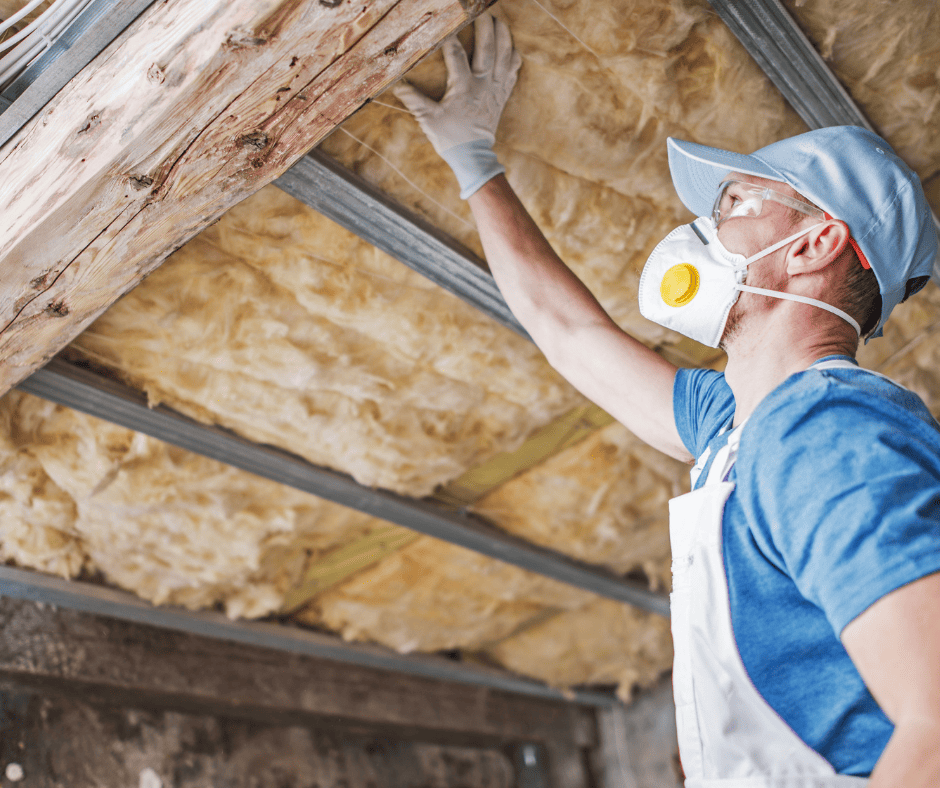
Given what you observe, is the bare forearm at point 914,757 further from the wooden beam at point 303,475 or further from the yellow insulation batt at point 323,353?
the wooden beam at point 303,475

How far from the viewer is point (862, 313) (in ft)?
3.79

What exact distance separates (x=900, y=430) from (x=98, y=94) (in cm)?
121

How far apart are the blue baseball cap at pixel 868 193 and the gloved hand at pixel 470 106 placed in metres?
0.53

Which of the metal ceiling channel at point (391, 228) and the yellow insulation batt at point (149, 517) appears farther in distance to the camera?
the yellow insulation batt at point (149, 517)

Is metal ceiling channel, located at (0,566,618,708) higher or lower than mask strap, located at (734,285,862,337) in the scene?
higher

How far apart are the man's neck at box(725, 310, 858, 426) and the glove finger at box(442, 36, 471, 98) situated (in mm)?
733

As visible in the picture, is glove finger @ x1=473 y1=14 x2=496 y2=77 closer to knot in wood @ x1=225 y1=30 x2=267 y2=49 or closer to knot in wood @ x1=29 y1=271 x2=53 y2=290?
knot in wood @ x1=225 y1=30 x2=267 y2=49

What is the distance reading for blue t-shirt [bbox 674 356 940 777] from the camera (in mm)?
756

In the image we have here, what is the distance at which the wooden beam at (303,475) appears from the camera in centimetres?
179

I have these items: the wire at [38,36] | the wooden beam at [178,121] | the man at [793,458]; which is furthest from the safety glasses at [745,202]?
the wire at [38,36]

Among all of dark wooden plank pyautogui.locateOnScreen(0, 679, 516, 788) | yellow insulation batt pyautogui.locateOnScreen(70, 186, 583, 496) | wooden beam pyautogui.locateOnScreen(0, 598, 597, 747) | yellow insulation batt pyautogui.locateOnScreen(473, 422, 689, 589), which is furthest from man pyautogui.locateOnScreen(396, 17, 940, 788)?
dark wooden plank pyautogui.locateOnScreen(0, 679, 516, 788)

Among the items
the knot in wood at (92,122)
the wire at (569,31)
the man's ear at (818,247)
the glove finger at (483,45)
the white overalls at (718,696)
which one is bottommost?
the white overalls at (718,696)

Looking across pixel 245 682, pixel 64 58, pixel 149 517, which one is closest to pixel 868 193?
pixel 64 58

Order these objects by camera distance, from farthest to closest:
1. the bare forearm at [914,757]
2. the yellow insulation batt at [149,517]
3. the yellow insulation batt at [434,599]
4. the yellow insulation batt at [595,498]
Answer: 1. the yellow insulation batt at [434,599]
2. the yellow insulation batt at [595,498]
3. the yellow insulation batt at [149,517]
4. the bare forearm at [914,757]
